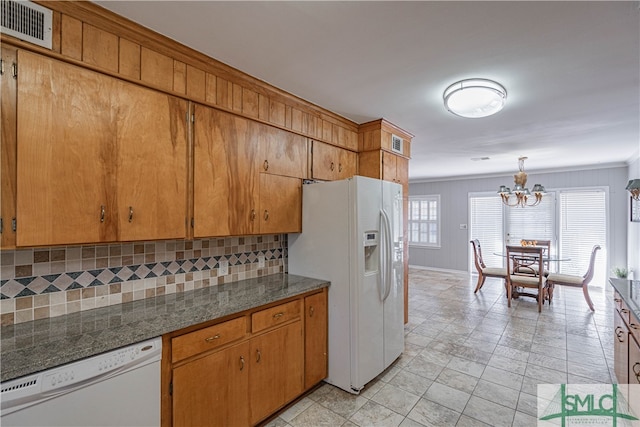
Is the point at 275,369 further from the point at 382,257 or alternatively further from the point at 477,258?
the point at 477,258

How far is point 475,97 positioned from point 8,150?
2.89 m

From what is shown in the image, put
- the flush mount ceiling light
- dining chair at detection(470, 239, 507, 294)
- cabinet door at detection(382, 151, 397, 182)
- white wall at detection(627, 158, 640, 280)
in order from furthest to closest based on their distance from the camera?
1. dining chair at detection(470, 239, 507, 294)
2. white wall at detection(627, 158, 640, 280)
3. cabinet door at detection(382, 151, 397, 182)
4. the flush mount ceiling light

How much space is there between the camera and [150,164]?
173 centimetres

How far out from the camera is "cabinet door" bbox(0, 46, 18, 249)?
128 cm

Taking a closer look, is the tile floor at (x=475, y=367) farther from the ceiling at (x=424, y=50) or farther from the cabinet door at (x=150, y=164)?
the ceiling at (x=424, y=50)

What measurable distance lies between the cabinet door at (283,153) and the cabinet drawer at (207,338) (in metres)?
1.19

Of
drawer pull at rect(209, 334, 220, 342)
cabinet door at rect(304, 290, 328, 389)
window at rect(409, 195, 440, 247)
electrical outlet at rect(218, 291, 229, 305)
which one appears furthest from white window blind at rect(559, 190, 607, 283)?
drawer pull at rect(209, 334, 220, 342)

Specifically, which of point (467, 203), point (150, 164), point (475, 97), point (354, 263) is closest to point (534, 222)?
point (467, 203)

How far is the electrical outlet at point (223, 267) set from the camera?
2434mm

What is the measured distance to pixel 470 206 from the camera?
727 centimetres

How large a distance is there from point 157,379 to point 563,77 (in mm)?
3274

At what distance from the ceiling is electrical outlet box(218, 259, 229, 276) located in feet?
5.02

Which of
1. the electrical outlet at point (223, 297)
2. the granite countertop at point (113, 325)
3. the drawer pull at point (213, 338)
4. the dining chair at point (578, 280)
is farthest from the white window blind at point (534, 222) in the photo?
the drawer pull at point (213, 338)

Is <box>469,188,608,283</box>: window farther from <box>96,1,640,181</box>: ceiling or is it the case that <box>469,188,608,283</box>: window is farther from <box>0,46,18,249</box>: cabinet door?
<box>0,46,18,249</box>: cabinet door
